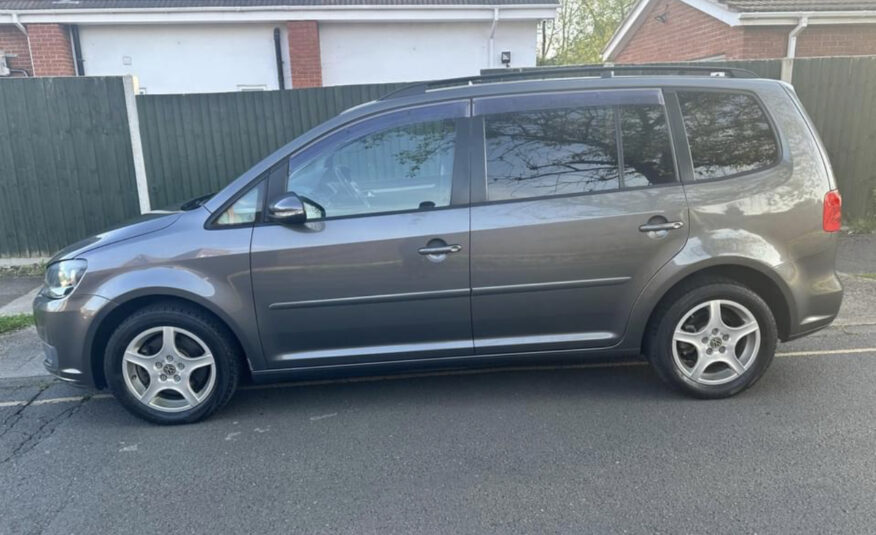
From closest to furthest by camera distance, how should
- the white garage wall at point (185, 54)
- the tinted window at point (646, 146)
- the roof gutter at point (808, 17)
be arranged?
the tinted window at point (646, 146), the roof gutter at point (808, 17), the white garage wall at point (185, 54)

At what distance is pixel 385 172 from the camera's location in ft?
12.1

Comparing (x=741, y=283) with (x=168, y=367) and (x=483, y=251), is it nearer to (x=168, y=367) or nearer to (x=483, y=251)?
(x=483, y=251)

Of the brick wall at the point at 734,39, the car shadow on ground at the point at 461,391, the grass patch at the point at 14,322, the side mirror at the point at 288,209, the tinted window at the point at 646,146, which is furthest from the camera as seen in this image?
the brick wall at the point at 734,39

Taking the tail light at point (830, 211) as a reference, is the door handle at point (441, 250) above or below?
below

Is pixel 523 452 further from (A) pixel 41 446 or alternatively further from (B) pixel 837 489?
(A) pixel 41 446

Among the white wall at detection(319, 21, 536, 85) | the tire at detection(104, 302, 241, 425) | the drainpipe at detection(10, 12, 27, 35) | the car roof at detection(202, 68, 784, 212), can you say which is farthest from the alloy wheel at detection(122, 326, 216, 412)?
the drainpipe at detection(10, 12, 27, 35)

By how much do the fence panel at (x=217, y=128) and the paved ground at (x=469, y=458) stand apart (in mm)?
3713

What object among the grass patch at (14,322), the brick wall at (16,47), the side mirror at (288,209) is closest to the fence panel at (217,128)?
the grass patch at (14,322)

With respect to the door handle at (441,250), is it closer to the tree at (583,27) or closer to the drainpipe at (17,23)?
the drainpipe at (17,23)

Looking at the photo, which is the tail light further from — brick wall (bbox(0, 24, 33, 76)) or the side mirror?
brick wall (bbox(0, 24, 33, 76))

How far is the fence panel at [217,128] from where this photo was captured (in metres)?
7.37

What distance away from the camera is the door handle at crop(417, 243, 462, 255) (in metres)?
3.54

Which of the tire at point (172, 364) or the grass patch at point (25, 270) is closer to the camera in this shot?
the tire at point (172, 364)

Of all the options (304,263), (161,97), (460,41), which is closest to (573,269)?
(304,263)
